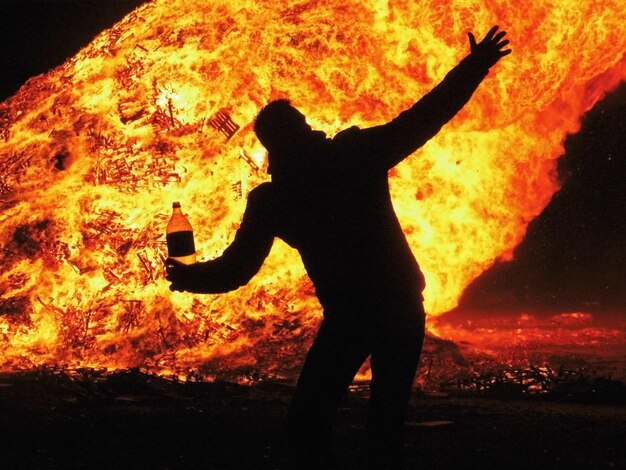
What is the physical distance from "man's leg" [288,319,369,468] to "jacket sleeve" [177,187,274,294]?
1.62 ft

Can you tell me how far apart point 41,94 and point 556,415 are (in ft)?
24.2

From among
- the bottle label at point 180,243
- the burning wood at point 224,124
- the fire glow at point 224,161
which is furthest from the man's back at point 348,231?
the burning wood at point 224,124

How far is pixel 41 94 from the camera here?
8.67 m

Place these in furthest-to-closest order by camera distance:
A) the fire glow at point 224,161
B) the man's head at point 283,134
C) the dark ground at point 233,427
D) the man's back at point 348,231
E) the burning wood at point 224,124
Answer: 1. the burning wood at point 224,124
2. the fire glow at point 224,161
3. the dark ground at point 233,427
4. the man's head at point 283,134
5. the man's back at point 348,231

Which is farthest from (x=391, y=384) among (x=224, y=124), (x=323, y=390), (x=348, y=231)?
(x=224, y=124)

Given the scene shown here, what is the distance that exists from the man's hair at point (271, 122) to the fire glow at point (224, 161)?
451cm

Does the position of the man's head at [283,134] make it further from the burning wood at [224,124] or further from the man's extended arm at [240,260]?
the burning wood at [224,124]

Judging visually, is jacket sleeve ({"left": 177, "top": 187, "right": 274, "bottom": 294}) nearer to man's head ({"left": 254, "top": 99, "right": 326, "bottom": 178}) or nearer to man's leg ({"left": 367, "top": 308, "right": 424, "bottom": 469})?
man's head ({"left": 254, "top": 99, "right": 326, "bottom": 178})

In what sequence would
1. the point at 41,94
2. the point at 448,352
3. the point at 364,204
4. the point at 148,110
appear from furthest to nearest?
the point at 41,94
the point at 148,110
the point at 448,352
the point at 364,204

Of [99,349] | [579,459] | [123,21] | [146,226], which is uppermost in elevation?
[123,21]

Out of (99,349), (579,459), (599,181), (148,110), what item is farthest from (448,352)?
(599,181)

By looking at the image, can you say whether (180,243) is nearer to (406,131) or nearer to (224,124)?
(406,131)

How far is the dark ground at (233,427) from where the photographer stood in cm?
405

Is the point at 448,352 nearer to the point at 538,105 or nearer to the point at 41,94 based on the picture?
the point at 538,105
